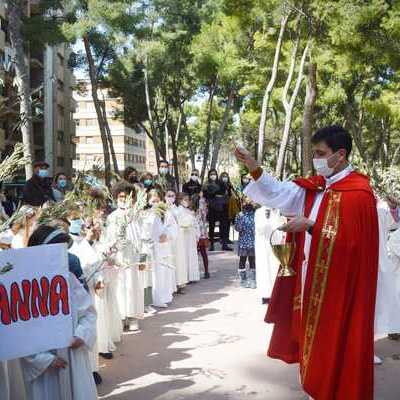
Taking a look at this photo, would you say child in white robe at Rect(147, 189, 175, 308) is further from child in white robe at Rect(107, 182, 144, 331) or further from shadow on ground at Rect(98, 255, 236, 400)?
child in white robe at Rect(107, 182, 144, 331)

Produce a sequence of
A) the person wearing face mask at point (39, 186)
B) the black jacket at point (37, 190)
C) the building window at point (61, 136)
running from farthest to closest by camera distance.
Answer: the building window at point (61, 136), the person wearing face mask at point (39, 186), the black jacket at point (37, 190)

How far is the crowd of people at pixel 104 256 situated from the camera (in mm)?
3975

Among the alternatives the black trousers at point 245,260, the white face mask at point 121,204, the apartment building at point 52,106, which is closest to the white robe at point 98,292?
the white face mask at point 121,204

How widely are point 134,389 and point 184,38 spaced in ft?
79.7

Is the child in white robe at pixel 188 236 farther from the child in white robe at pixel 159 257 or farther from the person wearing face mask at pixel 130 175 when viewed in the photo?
the child in white robe at pixel 159 257

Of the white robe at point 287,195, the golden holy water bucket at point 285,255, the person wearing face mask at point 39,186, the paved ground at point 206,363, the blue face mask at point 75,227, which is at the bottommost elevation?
the paved ground at point 206,363

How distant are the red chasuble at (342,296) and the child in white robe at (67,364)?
4.74ft

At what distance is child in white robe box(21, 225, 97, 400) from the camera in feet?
12.7

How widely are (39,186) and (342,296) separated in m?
6.24

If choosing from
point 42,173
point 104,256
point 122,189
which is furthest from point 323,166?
point 42,173

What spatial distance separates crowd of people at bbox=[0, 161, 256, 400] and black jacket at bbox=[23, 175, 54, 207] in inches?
0.7

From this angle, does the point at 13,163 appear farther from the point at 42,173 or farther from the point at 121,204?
the point at 42,173

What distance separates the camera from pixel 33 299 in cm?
359

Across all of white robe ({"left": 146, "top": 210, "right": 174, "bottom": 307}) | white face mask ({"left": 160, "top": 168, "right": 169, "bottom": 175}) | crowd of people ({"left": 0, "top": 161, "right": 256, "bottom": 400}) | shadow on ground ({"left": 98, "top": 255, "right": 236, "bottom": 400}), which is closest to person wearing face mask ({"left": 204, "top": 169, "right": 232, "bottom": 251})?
crowd of people ({"left": 0, "top": 161, "right": 256, "bottom": 400})
